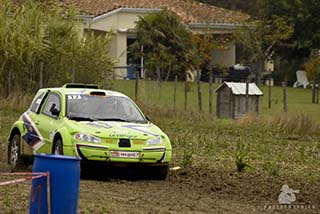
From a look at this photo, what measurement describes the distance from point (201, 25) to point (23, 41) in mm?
24569

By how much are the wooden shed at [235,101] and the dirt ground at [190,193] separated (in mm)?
13189

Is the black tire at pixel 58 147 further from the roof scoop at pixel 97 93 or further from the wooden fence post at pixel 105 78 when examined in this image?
the wooden fence post at pixel 105 78

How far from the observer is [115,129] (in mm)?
14281

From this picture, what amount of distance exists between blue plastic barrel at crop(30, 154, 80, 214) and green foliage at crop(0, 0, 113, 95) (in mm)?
21452

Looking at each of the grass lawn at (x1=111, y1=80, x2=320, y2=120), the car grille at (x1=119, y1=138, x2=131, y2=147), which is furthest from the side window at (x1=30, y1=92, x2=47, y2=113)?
the grass lawn at (x1=111, y1=80, x2=320, y2=120)

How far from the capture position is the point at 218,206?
11758mm

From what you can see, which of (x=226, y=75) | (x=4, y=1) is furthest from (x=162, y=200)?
(x=226, y=75)

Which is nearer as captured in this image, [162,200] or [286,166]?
[162,200]

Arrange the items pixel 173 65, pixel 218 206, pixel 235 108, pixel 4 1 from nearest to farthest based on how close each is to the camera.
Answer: pixel 218 206, pixel 235 108, pixel 4 1, pixel 173 65

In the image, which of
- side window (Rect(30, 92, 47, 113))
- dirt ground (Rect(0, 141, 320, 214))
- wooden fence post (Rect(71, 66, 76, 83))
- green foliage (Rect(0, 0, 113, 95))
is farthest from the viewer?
green foliage (Rect(0, 0, 113, 95))

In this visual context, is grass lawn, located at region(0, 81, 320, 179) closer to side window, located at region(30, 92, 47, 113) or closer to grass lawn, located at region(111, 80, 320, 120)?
grass lawn, located at region(111, 80, 320, 120)

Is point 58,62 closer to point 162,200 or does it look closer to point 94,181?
point 94,181

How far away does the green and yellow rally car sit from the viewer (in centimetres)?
1402

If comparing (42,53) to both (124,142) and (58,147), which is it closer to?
(58,147)
